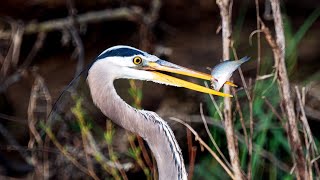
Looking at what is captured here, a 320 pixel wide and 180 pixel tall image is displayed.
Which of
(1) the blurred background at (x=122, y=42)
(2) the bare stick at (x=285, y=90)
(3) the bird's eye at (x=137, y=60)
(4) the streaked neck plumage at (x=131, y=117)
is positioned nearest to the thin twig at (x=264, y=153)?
(1) the blurred background at (x=122, y=42)

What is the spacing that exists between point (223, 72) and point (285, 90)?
45 centimetres

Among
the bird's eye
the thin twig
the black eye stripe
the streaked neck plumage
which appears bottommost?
the thin twig

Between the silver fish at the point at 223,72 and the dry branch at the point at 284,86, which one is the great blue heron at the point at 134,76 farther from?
the dry branch at the point at 284,86

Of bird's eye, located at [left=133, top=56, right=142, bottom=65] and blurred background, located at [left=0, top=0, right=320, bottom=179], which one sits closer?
bird's eye, located at [left=133, top=56, right=142, bottom=65]

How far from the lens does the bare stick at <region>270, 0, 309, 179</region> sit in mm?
3301

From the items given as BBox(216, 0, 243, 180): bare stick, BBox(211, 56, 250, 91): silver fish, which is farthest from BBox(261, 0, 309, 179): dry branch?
BBox(211, 56, 250, 91): silver fish

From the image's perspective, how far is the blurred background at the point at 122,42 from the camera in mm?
4512

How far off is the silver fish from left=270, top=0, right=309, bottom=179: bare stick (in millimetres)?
372

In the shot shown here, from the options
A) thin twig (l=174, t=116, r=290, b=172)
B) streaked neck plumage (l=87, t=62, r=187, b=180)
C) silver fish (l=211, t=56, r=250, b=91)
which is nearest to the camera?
silver fish (l=211, t=56, r=250, b=91)

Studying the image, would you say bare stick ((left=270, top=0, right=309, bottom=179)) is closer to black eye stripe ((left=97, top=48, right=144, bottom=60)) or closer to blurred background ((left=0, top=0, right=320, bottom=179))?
black eye stripe ((left=97, top=48, right=144, bottom=60))

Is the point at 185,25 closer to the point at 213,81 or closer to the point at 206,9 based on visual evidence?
the point at 206,9

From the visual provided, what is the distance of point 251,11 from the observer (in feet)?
16.2

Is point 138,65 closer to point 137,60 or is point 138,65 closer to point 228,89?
point 137,60

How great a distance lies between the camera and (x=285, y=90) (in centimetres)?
334
